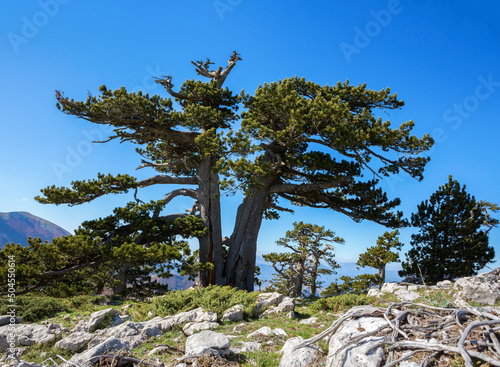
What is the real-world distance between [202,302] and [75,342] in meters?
3.61

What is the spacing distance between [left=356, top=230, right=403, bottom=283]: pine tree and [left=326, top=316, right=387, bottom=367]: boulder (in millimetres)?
17544

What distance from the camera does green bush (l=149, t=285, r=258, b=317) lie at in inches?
329

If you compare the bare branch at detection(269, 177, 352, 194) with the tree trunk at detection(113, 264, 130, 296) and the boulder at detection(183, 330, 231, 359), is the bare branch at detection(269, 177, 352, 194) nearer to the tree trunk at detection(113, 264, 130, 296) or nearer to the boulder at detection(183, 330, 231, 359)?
the tree trunk at detection(113, 264, 130, 296)

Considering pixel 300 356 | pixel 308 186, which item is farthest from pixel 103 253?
pixel 300 356

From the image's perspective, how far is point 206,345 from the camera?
4.54 m

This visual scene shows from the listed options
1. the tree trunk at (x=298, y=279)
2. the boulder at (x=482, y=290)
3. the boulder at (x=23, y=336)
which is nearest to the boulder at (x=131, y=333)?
the boulder at (x=23, y=336)

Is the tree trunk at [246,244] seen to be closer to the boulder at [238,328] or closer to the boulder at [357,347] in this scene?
the boulder at [238,328]

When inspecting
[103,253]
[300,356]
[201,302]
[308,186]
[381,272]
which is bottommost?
[300,356]

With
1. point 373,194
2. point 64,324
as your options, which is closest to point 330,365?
point 64,324

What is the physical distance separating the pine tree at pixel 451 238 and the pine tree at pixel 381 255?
129 cm

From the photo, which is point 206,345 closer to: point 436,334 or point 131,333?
point 131,333

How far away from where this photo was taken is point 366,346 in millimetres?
3262

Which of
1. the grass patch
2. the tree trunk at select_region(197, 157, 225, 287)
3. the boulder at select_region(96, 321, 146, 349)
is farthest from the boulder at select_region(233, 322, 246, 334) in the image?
the tree trunk at select_region(197, 157, 225, 287)

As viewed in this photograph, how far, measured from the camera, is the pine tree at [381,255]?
19.6 m
